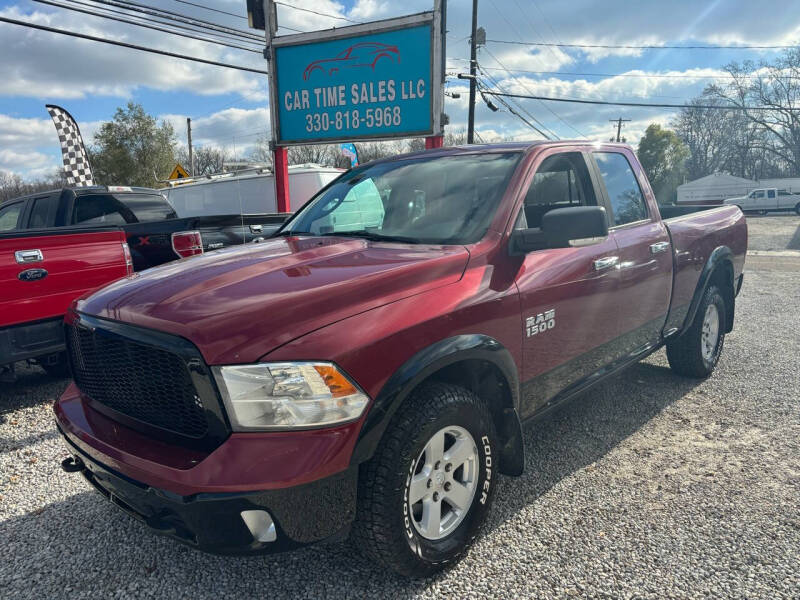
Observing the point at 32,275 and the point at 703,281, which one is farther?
the point at 703,281

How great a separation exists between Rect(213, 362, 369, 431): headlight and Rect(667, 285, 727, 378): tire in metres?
3.47

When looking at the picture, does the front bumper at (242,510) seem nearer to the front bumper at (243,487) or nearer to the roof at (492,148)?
the front bumper at (243,487)

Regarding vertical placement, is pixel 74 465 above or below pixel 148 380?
below

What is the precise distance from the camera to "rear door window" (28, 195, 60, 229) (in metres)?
6.37

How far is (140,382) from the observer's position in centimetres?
205

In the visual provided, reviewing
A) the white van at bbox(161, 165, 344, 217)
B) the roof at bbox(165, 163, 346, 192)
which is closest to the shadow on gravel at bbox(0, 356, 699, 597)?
the white van at bbox(161, 165, 344, 217)

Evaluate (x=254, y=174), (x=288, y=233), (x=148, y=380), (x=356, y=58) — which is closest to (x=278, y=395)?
(x=148, y=380)

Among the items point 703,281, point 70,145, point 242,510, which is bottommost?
point 242,510

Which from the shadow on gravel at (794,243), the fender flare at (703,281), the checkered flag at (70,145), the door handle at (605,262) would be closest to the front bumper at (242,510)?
the door handle at (605,262)

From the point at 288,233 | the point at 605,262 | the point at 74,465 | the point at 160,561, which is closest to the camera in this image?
the point at 74,465

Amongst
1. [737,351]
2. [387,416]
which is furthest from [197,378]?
[737,351]

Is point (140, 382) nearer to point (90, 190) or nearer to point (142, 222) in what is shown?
point (142, 222)

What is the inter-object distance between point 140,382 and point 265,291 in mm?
580

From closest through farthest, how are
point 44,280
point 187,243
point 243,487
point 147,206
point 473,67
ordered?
point 243,487 → point 44,280 → point 187,243 → point 147,206 → point 473,67
